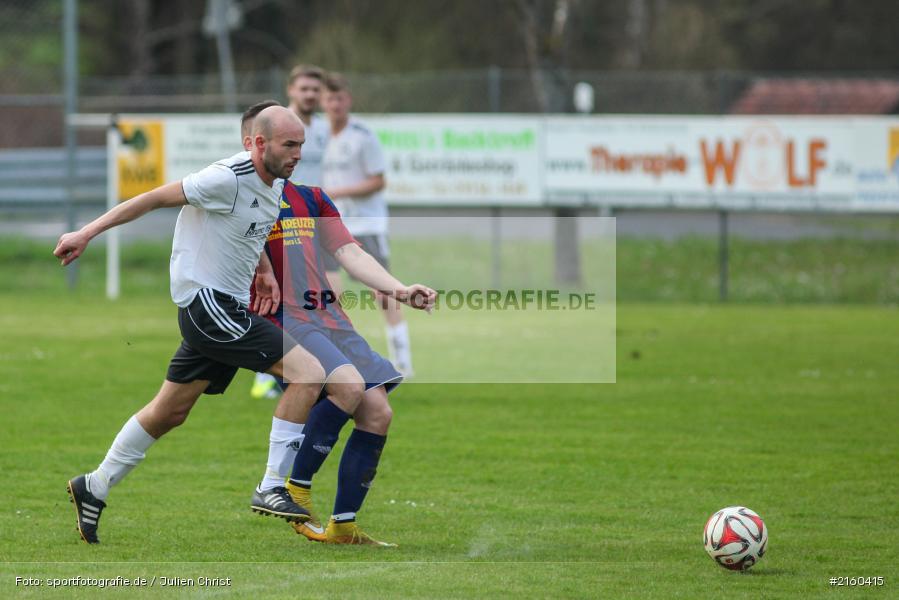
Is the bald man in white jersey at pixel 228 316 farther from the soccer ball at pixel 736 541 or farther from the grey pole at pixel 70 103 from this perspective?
the grey pole at pixel 70 103

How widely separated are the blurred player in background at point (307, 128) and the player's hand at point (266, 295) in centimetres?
272

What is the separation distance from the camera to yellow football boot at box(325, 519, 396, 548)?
6617 millimetres

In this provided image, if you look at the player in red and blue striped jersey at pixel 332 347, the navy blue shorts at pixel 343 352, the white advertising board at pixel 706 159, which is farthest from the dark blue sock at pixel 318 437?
the white advertising board at pixel 706 159

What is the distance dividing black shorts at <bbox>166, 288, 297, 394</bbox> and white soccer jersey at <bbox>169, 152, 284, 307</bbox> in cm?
6

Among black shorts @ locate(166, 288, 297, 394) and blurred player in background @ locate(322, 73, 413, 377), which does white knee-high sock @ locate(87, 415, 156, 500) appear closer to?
black shorts @ locate(166, 288, 297, 394)

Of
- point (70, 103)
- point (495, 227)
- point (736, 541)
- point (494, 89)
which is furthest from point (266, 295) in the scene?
point (70, 103)

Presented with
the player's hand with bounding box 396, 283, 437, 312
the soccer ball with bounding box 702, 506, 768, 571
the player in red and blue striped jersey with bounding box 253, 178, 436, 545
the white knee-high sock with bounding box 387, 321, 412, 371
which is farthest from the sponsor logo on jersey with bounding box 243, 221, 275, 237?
the white knee-high sock with bounding box 387, 321, 412, 371

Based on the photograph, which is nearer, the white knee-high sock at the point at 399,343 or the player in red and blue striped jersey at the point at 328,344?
the player in red and blue striped jersey at the point at 328,344

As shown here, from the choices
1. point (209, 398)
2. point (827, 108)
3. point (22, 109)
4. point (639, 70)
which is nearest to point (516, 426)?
point (209, 398)

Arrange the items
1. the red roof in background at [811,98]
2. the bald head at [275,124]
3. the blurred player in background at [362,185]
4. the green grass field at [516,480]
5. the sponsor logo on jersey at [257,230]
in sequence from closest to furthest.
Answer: the green grass field at [516,480]
the bald head at [275,124]
the sponsor logo on jersey at [257,230]
the blurred player in background at [362,185]
the red roof in background at [811,98]

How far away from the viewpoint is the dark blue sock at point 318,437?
6750 millimetres

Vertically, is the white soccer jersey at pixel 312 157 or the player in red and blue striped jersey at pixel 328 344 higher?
the white soccer jersey at pixel 312 157

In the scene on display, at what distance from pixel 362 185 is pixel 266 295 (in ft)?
17.0

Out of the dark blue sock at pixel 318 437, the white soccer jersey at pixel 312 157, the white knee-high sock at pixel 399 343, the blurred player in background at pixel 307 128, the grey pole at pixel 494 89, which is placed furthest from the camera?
the grey pole at pixel 494 89
